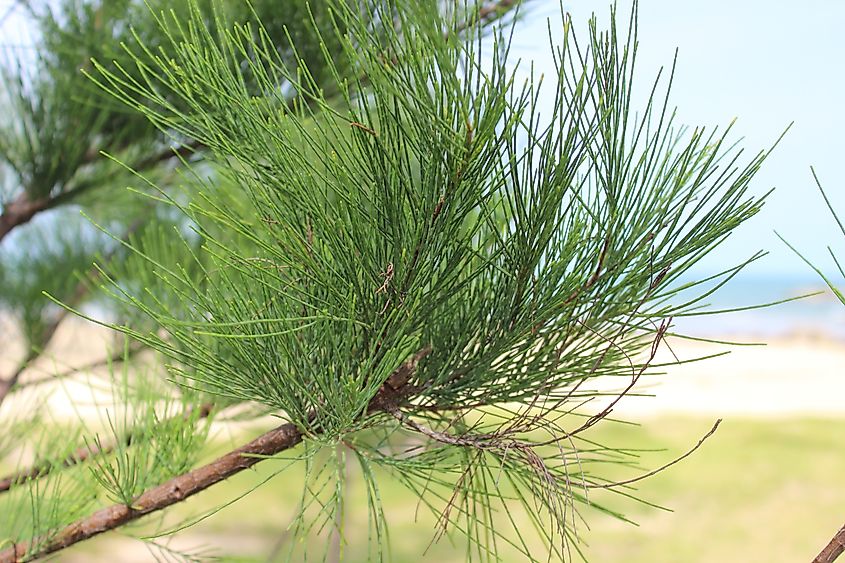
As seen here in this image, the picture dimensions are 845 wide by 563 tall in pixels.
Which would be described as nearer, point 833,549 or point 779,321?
point 833,549

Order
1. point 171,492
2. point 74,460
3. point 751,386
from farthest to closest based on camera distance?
point 751,386 → point 74,460 → point 171,492

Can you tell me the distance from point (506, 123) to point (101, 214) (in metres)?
0.91

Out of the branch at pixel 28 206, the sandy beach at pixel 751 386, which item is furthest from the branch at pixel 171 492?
the sandy beach at pixel 751 386

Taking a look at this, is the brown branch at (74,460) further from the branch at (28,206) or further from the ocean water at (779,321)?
the ocean water at (779,321)

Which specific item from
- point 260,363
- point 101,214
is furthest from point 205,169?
point 260,363

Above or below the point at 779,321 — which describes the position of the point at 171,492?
below

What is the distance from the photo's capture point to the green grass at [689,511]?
3.02 meters

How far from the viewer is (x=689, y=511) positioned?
3.37 m

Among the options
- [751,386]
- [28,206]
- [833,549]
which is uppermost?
[751,386]

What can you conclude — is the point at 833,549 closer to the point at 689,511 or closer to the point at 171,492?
the point at 171,492

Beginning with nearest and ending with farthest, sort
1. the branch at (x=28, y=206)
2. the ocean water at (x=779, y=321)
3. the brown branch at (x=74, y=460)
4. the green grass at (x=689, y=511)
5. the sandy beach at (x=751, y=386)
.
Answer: the brown branch at (x=74, y=460), the branch at (x=28, y=206), the green grass at (x=689, y=511), the sandy beach at (x=751, y=386), the ocean water at (x=779, y=321)

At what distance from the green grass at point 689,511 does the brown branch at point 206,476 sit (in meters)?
2.23

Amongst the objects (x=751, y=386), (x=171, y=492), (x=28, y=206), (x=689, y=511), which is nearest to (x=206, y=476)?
(x=171, y=492)

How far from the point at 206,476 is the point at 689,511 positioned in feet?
10.8
